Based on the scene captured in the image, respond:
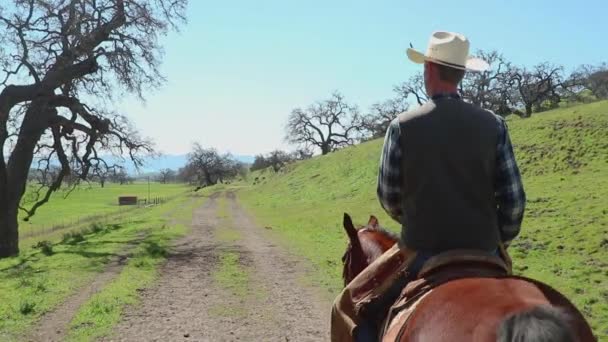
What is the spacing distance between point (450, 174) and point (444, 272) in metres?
0.57

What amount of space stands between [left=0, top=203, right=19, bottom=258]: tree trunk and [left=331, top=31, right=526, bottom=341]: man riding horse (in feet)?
60.9

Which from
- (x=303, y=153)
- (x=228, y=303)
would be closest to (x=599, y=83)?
(x=303, y=153)

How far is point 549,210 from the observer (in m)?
17.1

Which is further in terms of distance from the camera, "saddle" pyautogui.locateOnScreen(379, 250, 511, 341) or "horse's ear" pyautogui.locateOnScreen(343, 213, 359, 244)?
"horse's ear" pyautogui.locateOnScreen(343, 213, 359, 244)

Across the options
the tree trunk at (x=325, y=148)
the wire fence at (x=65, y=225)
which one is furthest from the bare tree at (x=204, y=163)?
the wire fence at (x=65, y=225)

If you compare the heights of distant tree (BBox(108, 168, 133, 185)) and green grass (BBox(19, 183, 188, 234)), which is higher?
distant tree (BBox(108, 168, 133, 185))

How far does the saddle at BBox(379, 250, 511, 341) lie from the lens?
3170mm

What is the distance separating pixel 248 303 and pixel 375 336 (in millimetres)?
6260

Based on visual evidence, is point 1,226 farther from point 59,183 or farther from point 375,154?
point 375,154

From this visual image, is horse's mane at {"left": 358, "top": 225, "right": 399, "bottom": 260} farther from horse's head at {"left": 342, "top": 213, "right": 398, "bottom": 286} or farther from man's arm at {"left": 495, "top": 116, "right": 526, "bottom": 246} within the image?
man's arm at {"left": 495, "top": 116, "right": 526, "bottom": 246}

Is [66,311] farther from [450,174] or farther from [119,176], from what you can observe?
[119,176]

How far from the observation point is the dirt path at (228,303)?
7.98m

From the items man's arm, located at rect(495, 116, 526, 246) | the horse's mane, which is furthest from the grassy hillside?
man's arm, located at rect(495, 116, 526, 246)

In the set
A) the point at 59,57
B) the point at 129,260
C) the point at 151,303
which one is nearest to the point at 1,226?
the point at 59,57
